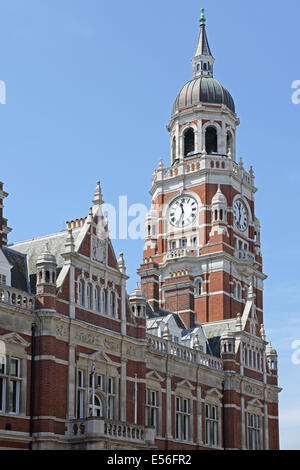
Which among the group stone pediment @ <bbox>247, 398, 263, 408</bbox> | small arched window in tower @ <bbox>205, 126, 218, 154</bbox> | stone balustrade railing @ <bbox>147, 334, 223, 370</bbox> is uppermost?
small arched window in tower @ <bbox>205, 126, 218, 154</bbox>

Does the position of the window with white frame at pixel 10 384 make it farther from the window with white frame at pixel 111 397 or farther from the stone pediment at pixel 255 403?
the stone pediment at pixel 255 403

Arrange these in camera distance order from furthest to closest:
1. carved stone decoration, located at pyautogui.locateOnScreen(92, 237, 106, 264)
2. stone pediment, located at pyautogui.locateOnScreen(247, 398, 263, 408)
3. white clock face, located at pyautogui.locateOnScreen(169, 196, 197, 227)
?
white clock face, located at pyautogui.locateOnScreen(169, 196, 197, 227)
stone pediment, located at pyautogui.locateOnScreen(247, 398, 263, 408)
carved stone decoration, located at pyautogui.locateOnScreen(92, 237, 106, 264)

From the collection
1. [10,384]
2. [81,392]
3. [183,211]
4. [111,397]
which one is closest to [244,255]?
[183,211]

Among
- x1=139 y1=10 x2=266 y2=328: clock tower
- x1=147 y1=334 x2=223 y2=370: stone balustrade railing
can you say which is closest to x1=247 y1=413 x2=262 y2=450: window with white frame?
x1=147 y1=334 x2=223 y2=370: stone balustrade railing

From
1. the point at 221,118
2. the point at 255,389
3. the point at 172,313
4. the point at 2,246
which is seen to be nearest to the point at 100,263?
the point at 2,246

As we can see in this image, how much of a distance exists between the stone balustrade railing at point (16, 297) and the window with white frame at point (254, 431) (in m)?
26.9

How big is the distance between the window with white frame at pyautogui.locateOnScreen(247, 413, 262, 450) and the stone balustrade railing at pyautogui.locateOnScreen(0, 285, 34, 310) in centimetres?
2690

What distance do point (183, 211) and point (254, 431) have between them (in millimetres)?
24745

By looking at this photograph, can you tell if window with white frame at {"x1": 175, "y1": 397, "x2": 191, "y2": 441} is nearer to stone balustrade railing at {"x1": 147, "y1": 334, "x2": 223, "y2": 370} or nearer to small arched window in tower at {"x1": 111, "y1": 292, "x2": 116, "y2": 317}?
stone balustrade railing at {"x1": 147, "y1": 334, "x2": 223, "y2": 370}

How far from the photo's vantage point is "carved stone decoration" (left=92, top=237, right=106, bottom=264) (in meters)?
56.6

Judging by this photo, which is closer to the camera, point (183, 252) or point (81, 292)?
point (81, 292)

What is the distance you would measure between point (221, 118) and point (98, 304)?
3971 cm

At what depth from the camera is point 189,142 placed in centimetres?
9281

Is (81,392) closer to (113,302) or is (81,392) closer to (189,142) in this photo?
(113,302)
